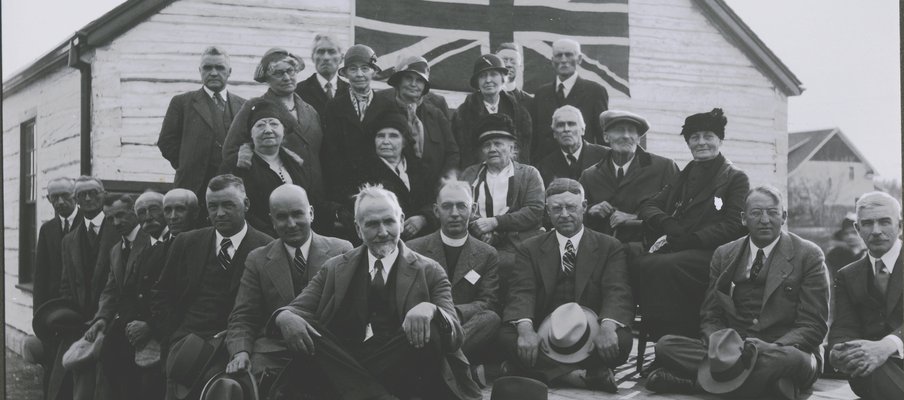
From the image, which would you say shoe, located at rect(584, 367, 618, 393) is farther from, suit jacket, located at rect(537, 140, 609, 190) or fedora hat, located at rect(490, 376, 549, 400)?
suit jacket, located at rect(537, 140, 609, 190)

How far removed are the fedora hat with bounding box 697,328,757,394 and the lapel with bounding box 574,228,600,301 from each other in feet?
2.40

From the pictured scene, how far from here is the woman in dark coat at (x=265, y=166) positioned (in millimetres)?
4859

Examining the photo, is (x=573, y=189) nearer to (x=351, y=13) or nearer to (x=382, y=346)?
(x=382, y=346)

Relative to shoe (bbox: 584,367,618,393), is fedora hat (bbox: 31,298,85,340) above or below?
above

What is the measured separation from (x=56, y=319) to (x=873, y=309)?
455 centimetres

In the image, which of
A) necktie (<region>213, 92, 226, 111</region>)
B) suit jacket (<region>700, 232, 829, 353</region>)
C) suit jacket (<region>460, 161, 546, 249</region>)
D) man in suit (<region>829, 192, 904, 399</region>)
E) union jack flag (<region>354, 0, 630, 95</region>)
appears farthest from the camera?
union jack flag (<region>354, 0, 630, 95</region>)

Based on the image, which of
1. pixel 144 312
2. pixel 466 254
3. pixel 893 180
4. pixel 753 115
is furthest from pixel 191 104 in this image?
pixel 753 115

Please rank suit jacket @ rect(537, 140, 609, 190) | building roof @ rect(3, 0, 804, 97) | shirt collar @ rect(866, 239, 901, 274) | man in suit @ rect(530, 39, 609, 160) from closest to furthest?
1. shirt collar @ rect(866, 239, 901, 274)
2. suit jacket @ rect(537, 140, 609, 190)
3. man in suit @ rect(530, 39, 609, 160)
4. building roof @ rect(3, 0, 804, 97)

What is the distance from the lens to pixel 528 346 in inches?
183

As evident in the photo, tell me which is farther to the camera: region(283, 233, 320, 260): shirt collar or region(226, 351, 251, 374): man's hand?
region(283, 233, 320, 260): shirt collar

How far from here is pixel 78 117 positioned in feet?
22.0

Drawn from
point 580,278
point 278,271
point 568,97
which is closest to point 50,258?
point 278,271

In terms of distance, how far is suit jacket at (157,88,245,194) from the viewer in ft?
17.6

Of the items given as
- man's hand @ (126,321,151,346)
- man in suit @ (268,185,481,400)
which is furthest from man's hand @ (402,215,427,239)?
man's hand @ (126,321,151,346)
